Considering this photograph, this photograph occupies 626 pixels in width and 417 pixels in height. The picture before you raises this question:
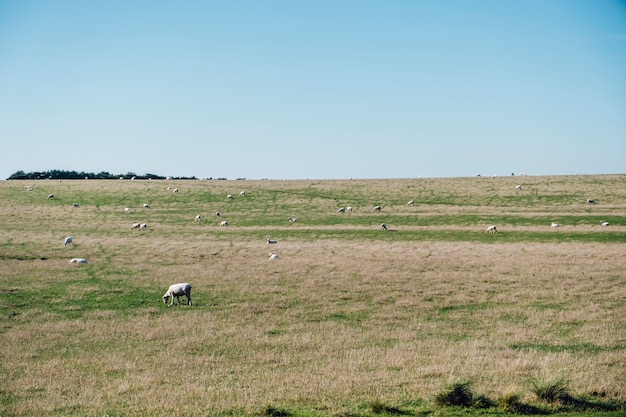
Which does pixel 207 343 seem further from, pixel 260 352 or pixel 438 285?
pixel 438 285

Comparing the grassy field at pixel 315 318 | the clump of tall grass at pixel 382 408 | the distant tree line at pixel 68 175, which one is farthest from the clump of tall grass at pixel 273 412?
the distant tree line at pixel 68 175

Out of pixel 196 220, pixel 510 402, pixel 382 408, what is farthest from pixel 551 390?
pixel 196 220

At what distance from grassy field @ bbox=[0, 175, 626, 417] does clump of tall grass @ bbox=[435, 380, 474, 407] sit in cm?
29

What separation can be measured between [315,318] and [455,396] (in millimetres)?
11026

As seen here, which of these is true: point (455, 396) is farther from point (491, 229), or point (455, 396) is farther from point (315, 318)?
point (491, 229)

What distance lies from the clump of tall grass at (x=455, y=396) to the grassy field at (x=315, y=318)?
29 cm

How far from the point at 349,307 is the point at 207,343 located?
8.58m

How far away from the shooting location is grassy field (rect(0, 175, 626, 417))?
13.2m

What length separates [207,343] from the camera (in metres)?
18.8

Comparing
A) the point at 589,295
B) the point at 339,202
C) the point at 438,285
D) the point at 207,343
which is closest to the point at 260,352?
the point at 207,343

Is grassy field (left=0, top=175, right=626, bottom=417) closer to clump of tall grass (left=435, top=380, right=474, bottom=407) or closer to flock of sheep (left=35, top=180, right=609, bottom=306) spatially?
clump of tall grass (left=435, top=380, right=474, bottom=407)

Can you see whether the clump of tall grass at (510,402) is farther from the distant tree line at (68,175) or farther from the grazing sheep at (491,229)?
the distant tree line at (68,175)

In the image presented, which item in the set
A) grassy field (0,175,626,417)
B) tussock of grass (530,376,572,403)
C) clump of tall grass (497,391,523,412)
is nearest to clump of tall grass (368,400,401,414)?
grassy field (0,175,626,417)

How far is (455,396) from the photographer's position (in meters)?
12.4
